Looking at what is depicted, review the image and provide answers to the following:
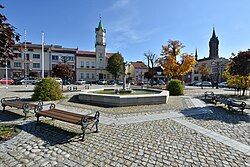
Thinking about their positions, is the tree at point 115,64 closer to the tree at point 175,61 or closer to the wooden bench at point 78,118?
the tree at point 175,61


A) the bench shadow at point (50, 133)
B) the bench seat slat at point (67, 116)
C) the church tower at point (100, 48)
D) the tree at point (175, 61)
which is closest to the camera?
the bench shadow at point (50, 133)

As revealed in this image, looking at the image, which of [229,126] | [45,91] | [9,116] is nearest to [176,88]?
[45,91]

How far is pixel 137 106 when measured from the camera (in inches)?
491

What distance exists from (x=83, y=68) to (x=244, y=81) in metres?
50.5

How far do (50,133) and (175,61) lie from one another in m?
35.0

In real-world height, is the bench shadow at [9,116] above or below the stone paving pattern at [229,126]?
above

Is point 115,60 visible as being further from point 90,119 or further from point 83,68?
point 90,119

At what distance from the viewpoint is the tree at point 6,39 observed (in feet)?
20.0

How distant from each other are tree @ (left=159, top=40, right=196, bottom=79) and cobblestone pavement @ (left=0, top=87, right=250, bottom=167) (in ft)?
102

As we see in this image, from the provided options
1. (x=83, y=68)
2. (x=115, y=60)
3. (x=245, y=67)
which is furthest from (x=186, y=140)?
(x=83, y=68)

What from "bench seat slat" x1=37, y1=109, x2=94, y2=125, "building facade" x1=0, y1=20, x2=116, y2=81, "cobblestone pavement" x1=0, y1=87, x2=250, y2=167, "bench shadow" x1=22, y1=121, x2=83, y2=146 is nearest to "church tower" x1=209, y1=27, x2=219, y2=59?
"building facade" x1=0, y1=20, x2=116, y2=81

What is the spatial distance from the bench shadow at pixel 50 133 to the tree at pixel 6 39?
8.49 ft

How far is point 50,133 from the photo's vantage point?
6766 millimetres

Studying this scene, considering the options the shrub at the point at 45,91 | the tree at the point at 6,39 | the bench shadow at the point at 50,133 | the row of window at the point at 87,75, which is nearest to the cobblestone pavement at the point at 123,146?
the bench shadow at the point at 50,133
